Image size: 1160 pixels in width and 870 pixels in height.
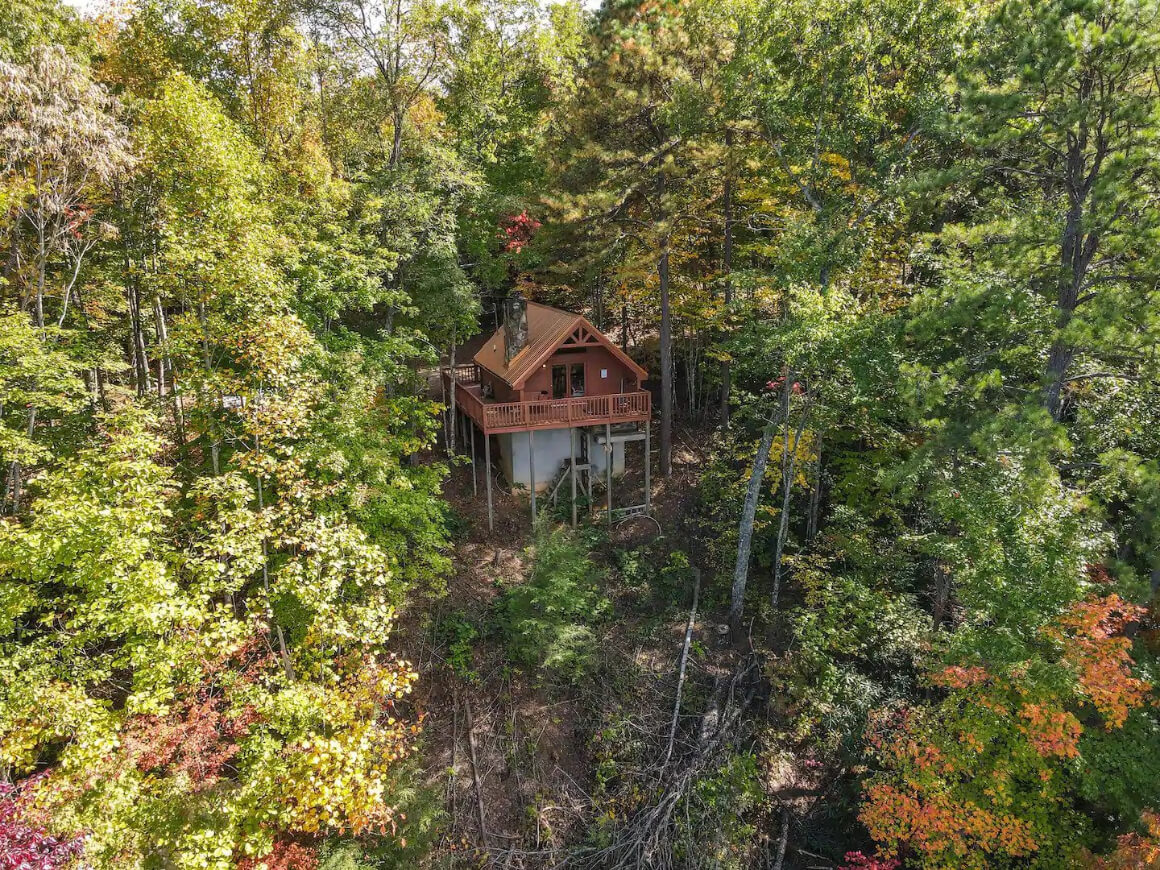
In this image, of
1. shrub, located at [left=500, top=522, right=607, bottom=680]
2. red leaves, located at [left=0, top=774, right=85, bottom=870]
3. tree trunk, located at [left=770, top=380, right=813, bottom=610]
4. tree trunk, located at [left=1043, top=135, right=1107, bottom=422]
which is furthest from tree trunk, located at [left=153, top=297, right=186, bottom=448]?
tree trunk, located at [left=1043, top=135, right=1107, bottom=422]

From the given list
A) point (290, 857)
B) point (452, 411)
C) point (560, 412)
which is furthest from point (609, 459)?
point (290, 857)

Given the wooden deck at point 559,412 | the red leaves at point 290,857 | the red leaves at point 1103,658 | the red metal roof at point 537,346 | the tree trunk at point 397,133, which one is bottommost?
the red leaves at point 290,857

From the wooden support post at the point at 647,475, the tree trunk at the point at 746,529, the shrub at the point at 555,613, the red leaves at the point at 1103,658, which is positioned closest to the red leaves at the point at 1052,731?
the red leaves at the point at 1103,658

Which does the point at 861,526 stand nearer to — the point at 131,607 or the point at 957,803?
the point at 957,803

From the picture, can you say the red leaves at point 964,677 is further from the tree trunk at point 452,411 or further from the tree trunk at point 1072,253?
the tree trunk at point 452,411

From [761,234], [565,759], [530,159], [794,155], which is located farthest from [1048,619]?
[530,159]

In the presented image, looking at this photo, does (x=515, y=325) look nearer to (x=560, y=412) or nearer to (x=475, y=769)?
(x=560, y=412)
